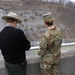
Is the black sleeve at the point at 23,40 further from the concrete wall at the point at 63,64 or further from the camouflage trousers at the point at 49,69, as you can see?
the concrete wall at the point at 63,64

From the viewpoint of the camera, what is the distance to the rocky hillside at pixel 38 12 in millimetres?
23819

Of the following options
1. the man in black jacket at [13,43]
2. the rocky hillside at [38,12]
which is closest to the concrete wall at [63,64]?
the man in black jacket at [13,43]

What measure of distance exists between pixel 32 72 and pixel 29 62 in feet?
0.39

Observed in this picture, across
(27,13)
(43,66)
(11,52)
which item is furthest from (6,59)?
(27,13)

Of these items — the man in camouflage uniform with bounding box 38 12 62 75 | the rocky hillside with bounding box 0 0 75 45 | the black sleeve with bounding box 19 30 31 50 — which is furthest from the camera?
the rocky hillside with bounding box 0 0 75 45

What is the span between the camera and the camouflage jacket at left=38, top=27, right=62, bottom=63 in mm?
2123

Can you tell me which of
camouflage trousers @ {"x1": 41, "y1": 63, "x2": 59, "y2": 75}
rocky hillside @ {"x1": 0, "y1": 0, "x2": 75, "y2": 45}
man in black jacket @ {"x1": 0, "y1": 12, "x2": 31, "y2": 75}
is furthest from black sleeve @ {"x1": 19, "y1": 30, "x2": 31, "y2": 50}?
rocky hillside @ {"x1": 0, "y1": 0, "x2": 75, "y2": 45}

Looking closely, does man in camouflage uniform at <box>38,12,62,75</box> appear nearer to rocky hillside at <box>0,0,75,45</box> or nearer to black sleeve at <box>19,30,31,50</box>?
black sleeve at <box>19,30,31,50</box>

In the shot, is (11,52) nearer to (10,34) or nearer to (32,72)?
(10,34)

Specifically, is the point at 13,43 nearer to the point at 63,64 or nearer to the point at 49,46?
the point at 49,46

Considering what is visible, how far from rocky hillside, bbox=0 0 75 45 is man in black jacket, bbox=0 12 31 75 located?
19432mm

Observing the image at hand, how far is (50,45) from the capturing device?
7.02ft

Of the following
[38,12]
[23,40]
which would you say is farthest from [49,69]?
[38,12]

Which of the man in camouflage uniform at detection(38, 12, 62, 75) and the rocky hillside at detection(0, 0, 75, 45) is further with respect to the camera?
the rocky hillside at detection(0, 0, 75, 45)
